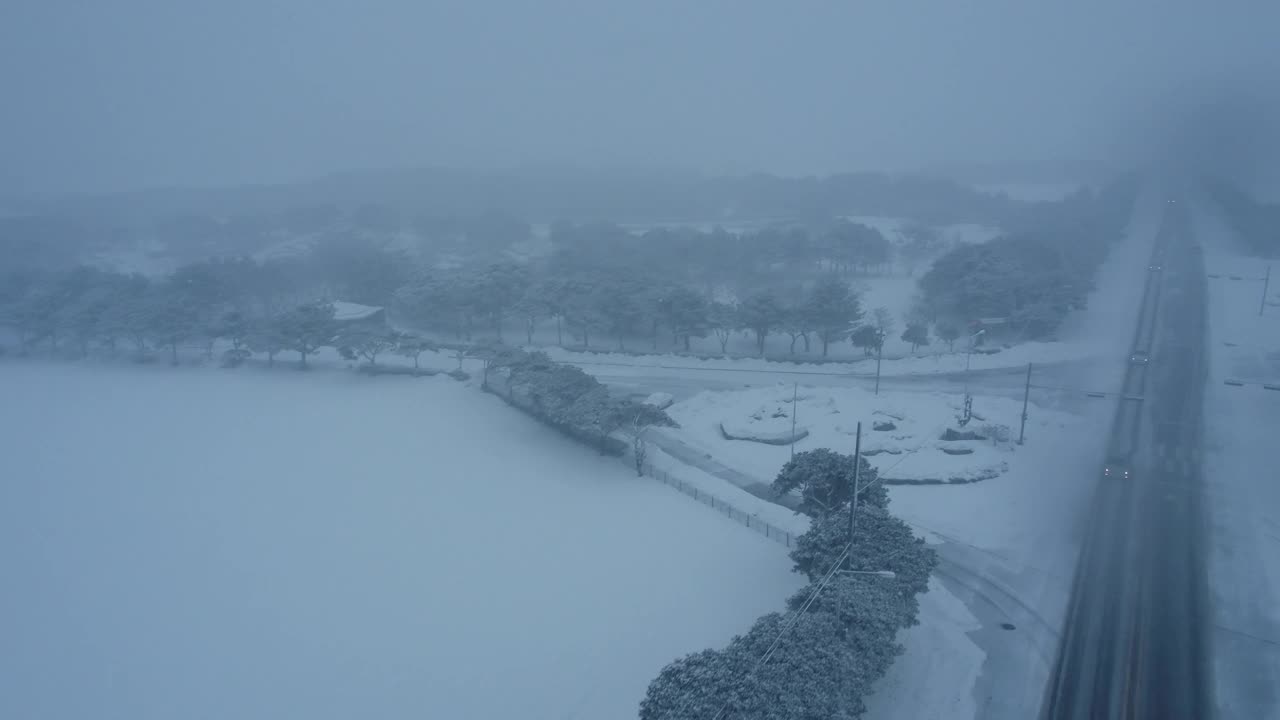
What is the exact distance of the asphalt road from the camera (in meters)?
15.6

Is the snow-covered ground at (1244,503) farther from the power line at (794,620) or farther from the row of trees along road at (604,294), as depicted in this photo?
the row of trees along road at (604,294)

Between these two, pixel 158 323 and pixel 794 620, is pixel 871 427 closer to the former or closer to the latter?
pixel 794 620

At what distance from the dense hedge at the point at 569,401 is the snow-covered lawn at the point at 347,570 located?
3.71ft

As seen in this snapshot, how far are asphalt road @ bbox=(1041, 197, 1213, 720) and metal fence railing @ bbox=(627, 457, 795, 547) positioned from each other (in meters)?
8.09

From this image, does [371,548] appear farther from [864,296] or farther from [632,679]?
[864,296]

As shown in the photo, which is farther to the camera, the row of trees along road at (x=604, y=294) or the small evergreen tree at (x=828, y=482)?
the row of trees along road at (x=604, y=294)

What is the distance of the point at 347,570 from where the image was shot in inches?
898

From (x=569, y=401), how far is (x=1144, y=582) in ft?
67.8

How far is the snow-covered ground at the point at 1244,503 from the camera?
53.6 feet

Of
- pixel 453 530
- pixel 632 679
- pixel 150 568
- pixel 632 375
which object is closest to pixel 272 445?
pixel 150 568

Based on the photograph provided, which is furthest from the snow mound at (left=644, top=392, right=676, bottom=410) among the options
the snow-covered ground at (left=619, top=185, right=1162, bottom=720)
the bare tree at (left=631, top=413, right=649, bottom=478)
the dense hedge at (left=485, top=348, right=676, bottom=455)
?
the bare tree at (left=631, top=413, right=649, bottom=478)

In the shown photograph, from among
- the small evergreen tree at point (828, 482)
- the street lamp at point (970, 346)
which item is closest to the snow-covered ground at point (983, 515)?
the street lamp at point (970, 346)

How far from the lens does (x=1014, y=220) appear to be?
87.9m

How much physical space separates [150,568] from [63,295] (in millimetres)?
35165
